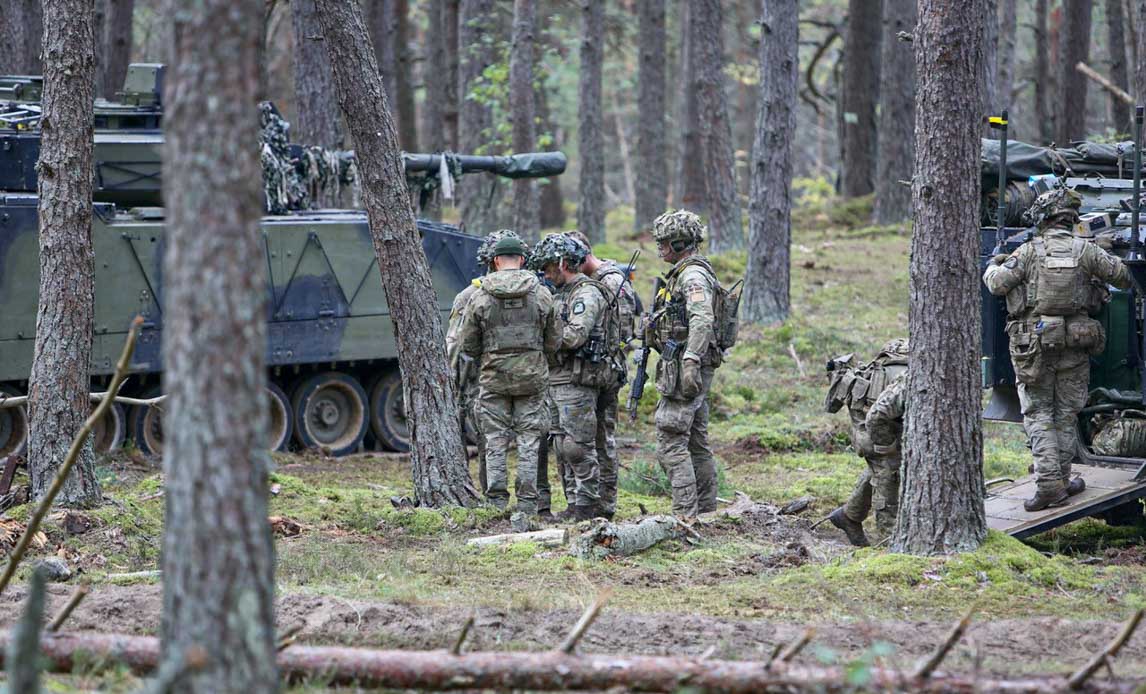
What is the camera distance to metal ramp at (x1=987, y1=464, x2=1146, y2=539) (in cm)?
775

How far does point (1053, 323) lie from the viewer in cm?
795

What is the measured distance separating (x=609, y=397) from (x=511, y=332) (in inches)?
37.1

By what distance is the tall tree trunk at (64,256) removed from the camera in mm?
7855

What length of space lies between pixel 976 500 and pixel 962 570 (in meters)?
0.40

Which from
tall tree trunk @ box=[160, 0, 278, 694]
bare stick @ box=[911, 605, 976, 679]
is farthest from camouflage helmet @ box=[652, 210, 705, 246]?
tall tree trunk @ box=[160, 0, 278, 694]

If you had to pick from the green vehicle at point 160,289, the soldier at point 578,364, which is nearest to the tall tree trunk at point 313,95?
the green vehicle at point 160,289

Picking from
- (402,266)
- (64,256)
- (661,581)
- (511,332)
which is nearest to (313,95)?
(402,266)

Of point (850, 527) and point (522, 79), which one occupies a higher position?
point (522, 79)

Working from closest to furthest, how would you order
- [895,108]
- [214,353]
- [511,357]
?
1. [214,353]
2. [511,357]
3. [895,108]

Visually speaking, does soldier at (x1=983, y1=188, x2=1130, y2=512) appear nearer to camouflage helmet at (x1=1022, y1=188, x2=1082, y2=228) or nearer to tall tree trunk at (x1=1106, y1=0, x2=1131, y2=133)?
camouflage helmet at (x1=1022, y1=188, x2=1082, y2=228)

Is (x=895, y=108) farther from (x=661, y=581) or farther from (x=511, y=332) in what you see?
(x=661, y=581)

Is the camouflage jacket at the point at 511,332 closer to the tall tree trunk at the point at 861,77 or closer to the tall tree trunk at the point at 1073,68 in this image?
the tall tree trunk at the point at 1073,68

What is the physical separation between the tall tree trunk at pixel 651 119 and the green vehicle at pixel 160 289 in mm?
11090

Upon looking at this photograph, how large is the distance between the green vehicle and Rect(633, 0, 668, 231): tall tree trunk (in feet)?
36.4
